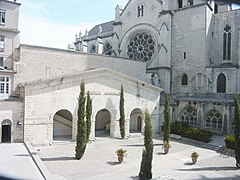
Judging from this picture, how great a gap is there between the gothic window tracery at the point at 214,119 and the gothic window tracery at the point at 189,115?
1.33 metres

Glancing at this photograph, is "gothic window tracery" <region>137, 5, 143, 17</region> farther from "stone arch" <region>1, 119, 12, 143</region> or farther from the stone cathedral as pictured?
"stone arch" <region>1, 119, 12, 143</region>

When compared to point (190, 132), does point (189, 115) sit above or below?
above

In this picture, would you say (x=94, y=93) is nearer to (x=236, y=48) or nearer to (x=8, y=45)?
(x=8, y=45)

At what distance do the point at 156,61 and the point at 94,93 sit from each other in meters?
13.2

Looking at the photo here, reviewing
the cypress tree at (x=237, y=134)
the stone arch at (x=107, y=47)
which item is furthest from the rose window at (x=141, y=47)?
the cypress tree at (x=237, y=134)

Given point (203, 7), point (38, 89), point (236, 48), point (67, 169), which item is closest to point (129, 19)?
point (203, 7)

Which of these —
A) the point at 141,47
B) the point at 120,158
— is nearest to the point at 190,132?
the point at 120,158

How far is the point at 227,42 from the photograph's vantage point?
1067 inches

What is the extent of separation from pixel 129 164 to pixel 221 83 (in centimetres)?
1708

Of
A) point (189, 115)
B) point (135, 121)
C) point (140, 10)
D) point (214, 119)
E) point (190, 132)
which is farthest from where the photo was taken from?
point (140, 10)

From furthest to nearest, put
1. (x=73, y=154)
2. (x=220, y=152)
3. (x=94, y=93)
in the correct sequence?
(x=94, y=93) → (x=220, y=152) → (x=73, y=154)

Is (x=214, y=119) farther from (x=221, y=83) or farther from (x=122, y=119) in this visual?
(x=122, y=119)

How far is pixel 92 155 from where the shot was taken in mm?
15672

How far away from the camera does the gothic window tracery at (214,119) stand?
22797 millimetres
